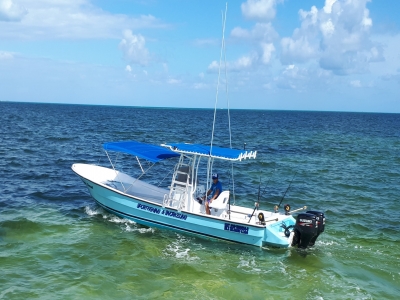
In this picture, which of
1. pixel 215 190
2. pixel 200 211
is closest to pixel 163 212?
pixel 200 211

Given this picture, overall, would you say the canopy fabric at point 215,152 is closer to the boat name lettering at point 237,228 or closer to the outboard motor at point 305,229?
the boat name lettering at point 237,228

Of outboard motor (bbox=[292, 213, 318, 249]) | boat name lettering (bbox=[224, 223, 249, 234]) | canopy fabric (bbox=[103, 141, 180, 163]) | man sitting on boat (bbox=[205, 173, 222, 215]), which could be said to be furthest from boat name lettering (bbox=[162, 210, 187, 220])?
outboard motor (bbox=[292, 213, 318, 249])

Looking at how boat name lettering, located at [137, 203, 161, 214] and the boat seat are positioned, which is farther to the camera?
boat name lettering, located at [137, 203, 161, 214]

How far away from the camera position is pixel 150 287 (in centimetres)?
1121

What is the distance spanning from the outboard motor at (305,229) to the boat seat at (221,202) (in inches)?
106

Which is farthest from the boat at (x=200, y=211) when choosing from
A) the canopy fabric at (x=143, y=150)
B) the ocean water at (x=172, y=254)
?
the ocean water at (x=172, y=254)

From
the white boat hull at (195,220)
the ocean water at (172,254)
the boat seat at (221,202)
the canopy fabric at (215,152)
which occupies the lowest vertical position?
the ocean water at (172,254)

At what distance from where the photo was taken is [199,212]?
51.6 ft

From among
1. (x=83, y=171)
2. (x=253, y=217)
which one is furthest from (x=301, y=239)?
(x=83, y=171)

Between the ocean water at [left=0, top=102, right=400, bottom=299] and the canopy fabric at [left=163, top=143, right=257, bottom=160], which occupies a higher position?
the canopy fabric at [left=163, top=143, right=257, bottom=160]

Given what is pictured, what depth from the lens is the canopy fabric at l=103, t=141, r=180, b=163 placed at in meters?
15.7

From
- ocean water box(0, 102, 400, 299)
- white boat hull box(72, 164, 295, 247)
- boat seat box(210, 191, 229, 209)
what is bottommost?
ocean water box(0, 102, 400, 299)

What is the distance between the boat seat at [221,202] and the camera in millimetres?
15188

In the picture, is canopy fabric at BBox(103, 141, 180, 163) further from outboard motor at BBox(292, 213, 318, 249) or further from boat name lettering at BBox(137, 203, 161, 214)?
outboard motor at BBox(292, 213, 318, 249)
